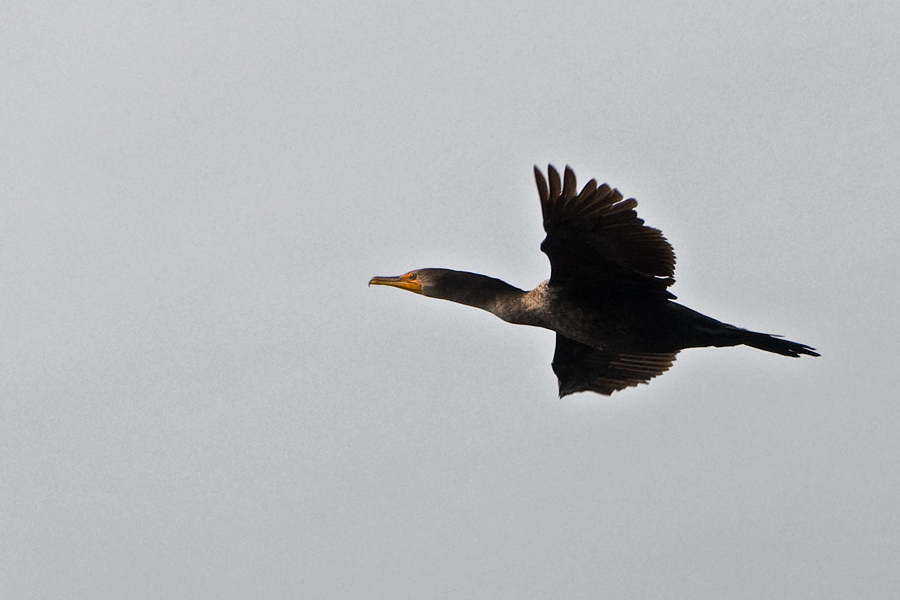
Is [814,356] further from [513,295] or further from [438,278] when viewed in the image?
[438,278]

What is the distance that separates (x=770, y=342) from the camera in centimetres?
1030

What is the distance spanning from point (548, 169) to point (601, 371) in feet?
10.8

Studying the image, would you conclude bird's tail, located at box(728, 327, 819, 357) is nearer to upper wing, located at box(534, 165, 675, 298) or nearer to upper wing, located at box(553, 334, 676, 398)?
upper wing, located at box(534, 165, 675, 298)

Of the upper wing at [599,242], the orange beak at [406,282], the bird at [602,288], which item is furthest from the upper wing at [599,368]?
the upper wing at [599,242]

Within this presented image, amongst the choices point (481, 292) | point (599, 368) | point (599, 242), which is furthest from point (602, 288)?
point (599, 368)

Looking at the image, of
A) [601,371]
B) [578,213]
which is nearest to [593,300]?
[578,213]

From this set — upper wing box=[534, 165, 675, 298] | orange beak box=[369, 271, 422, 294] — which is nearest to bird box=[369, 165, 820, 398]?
upper wing box=[534, 165, 675, 298]

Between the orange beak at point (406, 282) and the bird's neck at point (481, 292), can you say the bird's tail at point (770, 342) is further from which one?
the orange beak at point (406, 282)

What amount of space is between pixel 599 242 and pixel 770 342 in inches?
66.7

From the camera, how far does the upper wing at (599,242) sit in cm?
959

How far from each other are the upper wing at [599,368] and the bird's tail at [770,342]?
1.85 meters

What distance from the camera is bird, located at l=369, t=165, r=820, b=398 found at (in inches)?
381

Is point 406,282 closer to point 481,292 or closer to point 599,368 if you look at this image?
point 481,292

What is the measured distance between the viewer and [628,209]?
968 centimetres
